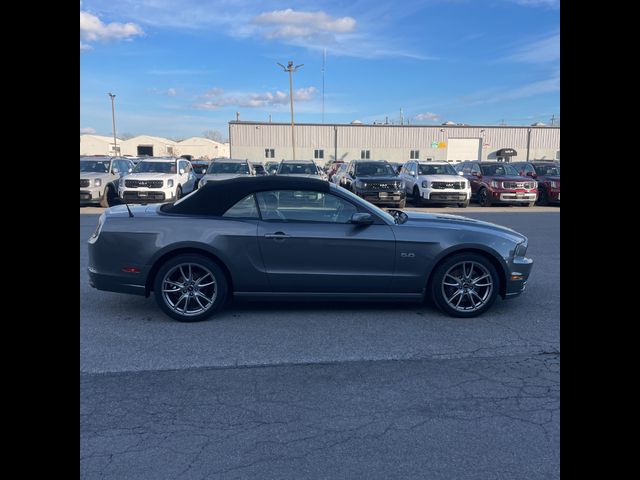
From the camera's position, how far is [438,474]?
2609 millimetres

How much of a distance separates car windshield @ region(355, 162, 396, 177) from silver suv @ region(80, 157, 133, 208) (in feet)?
29.3

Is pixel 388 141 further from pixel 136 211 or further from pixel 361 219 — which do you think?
pixel 136 211

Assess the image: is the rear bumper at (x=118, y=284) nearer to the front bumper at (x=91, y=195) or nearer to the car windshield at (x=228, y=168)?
the front bumper at (x=91, y=195)

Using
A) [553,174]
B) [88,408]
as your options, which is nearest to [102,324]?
[88,408]

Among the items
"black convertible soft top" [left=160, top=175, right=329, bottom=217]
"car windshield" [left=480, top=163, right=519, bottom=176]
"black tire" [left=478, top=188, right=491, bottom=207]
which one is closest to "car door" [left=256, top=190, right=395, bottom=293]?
"black convertible soft top" [left=160, top=175, right=329, bottom=217]

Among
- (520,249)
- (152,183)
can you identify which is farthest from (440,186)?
(520,249)

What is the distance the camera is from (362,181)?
17922mm

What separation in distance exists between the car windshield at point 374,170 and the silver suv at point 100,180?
894 cm

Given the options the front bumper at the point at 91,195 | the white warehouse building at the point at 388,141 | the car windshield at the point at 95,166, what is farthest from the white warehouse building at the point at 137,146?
the front bumper at the point at 91,195

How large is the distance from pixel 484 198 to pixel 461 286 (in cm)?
1567
